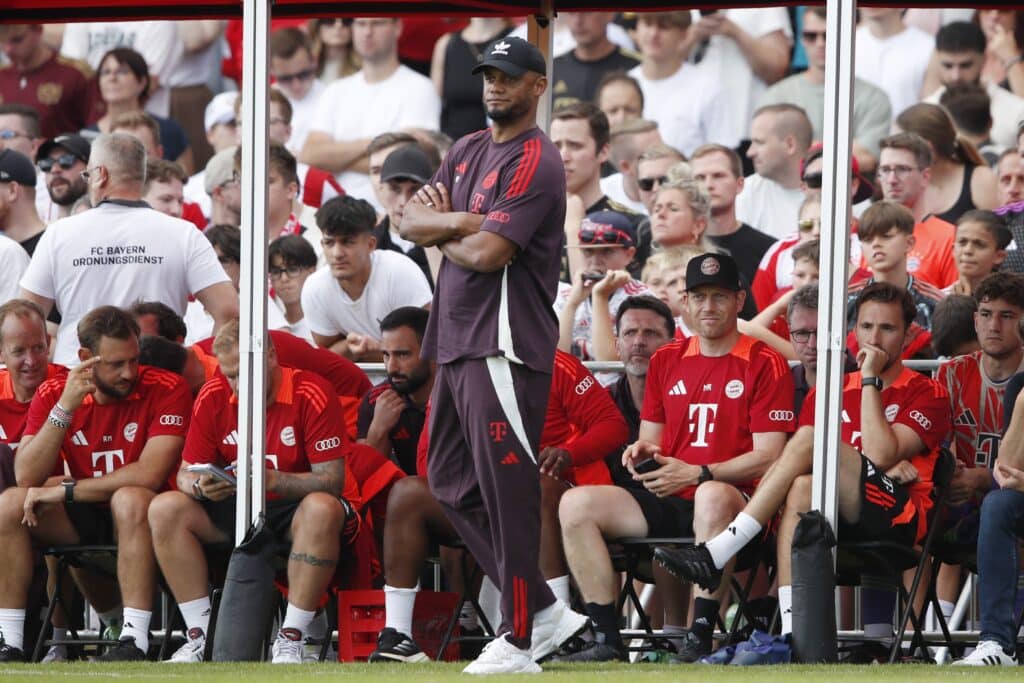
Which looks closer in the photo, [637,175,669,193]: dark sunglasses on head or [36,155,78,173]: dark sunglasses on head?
[36,155,78,173]: dark sunglasses on head

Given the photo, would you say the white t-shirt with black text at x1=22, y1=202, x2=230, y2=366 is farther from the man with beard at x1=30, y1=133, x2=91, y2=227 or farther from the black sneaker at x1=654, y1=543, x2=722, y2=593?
the black sneaker at x1=654, y1=543, x2=722, y2=593

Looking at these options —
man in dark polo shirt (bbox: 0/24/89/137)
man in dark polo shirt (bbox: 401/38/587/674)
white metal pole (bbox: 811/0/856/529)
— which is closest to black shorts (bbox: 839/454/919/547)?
white metal pole (bbox: 811/0/856/529)

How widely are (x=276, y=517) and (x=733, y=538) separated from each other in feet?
6.17

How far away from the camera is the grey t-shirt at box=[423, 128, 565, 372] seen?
6.53 metres

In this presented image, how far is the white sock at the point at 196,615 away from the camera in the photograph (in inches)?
309

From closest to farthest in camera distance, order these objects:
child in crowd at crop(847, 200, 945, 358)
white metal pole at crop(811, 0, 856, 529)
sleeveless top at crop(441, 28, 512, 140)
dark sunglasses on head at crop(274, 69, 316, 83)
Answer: white metal pole at crop(811, 0, 856, 529), child in crowd at crop(847, 200, 945, 358), sleeveless top at crop(441, 28, 512, 140), dark sunglasses on head at crop(274, 69, 316, 83)

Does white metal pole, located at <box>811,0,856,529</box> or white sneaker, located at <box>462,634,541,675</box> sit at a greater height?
white metal pole, located at <box>811,0,856,529</box>

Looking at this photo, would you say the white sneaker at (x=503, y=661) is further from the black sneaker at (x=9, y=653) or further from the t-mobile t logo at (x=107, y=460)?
the t-mobile t logo at (x=107, y=460)

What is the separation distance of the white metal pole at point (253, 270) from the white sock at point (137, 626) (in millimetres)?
676

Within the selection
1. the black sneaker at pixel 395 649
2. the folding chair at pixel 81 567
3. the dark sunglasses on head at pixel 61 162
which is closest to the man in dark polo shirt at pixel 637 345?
the black sneaker at pixel 395 649

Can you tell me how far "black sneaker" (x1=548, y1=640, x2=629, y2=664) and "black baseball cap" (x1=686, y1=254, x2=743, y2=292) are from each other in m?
1.67

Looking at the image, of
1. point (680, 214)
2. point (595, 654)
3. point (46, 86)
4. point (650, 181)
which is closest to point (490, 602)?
point (595, 654)

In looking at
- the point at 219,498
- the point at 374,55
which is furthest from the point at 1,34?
the point at 219,498

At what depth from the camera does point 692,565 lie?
7340 mm
